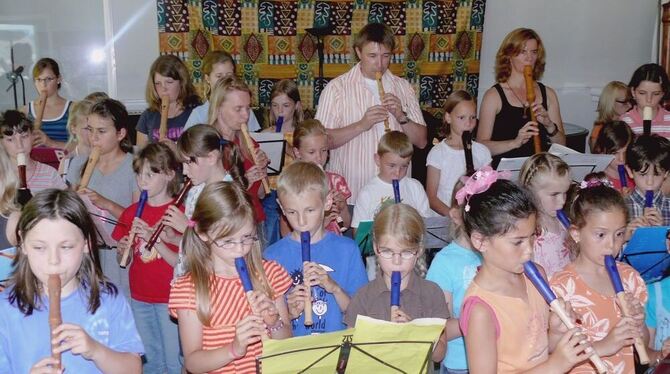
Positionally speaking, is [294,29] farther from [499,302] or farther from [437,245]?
[499,302]

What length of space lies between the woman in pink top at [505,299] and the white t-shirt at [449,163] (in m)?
1.90

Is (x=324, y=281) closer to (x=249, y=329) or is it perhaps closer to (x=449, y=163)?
(x=249, y=329)

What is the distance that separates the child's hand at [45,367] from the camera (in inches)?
81.5

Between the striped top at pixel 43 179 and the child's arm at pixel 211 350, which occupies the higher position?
the striped top at pixel 43 179

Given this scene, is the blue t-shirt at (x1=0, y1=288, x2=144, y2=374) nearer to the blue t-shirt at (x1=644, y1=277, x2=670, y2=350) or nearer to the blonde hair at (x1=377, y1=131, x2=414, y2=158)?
the blue t-shirt at (x1=644, y1=277, x2=670, y2=350)

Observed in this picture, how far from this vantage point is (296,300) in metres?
2.90

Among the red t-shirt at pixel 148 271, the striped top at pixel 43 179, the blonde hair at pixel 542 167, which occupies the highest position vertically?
the blonde hair at pixel 542 167

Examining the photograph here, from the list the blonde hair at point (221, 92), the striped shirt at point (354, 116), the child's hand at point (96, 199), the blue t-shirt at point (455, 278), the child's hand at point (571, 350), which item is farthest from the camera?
the striped shirt at point (354, 116)

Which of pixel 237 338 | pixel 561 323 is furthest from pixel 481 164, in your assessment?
pixel 237 338

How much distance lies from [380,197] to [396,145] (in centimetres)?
27

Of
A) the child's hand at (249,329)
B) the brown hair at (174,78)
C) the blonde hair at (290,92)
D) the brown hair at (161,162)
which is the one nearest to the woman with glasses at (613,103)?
the blonde hair at (290,92)

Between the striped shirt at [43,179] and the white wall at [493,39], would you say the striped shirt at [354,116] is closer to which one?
the striped shirt at [43,179]

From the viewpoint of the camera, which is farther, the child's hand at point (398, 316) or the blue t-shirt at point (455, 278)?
the blue t-shirt at point (455, 278)

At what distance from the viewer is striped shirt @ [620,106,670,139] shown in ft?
16.1
